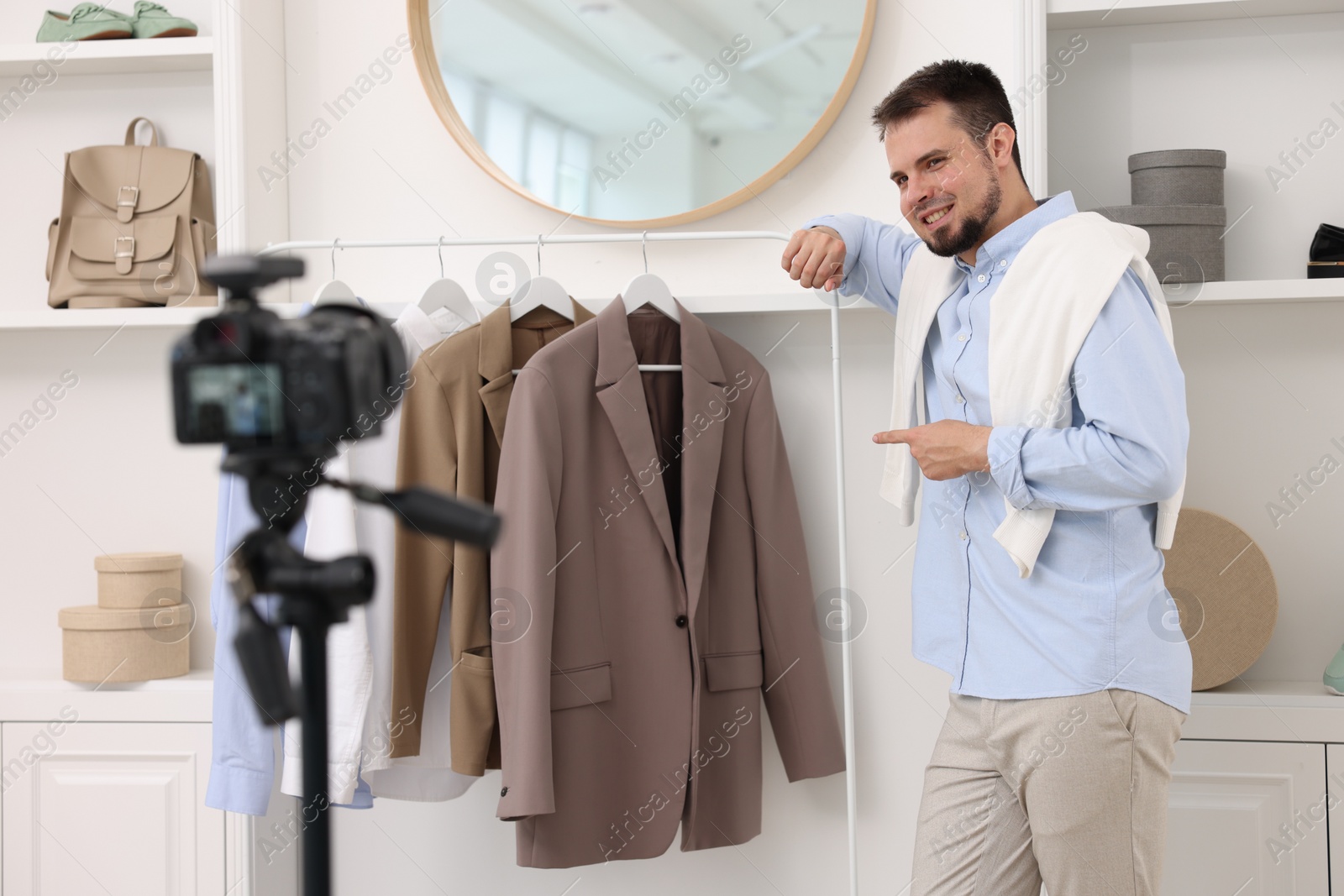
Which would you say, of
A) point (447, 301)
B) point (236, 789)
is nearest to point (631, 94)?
point (447, 301)

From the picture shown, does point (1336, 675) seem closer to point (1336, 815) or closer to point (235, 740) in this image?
point (1336, 815)

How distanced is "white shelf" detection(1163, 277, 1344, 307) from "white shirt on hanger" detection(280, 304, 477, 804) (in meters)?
1.32

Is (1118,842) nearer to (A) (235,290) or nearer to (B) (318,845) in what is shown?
(B) (318,845)

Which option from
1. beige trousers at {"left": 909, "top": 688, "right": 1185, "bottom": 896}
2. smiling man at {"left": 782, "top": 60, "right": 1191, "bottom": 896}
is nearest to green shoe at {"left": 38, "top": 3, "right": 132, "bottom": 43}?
smiling man at {"left": 782, "top": 60, "right": 1191, "bottom": 896}

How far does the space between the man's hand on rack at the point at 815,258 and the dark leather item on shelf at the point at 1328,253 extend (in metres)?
0.95

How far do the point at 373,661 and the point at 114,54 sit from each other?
1374 millimetres

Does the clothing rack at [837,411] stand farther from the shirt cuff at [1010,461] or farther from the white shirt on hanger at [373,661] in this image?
the shirt cuff at [1010,461]

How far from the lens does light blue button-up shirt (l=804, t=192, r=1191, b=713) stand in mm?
1305

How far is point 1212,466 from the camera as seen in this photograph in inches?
79.7

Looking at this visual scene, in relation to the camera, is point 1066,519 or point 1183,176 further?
point 1183,176

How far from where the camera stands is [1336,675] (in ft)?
6.04

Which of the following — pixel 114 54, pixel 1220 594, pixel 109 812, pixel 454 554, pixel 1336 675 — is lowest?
pixel 109 812

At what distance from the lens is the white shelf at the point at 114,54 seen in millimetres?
2027

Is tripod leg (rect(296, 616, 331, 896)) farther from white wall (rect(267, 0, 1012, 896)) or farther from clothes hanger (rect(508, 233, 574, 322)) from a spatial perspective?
white wall (rect(267, 0, 1012, 896))
